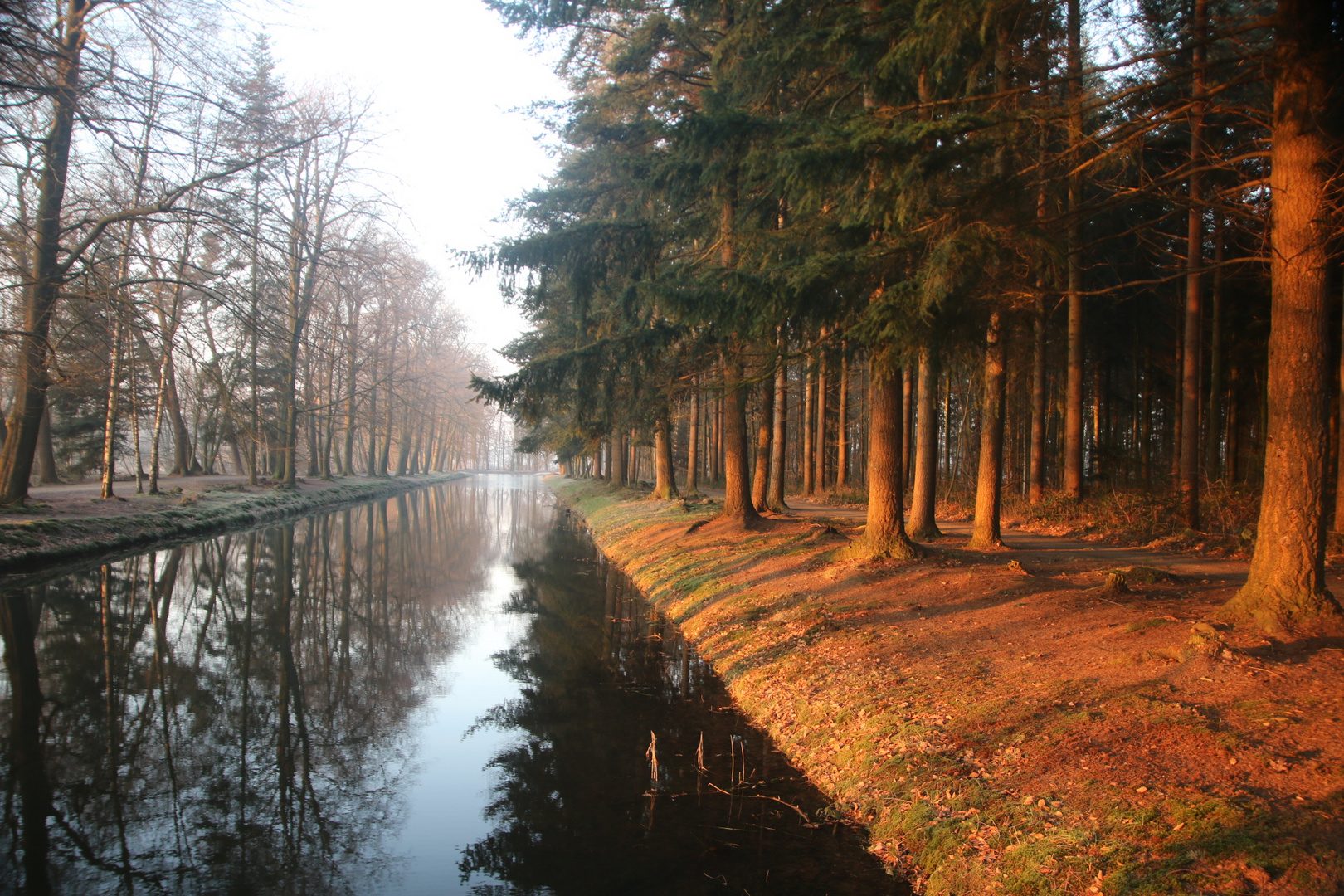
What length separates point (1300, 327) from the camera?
5.78 meters

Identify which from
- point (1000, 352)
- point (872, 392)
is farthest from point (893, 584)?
point (1000, 352)

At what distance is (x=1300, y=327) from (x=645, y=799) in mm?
6320

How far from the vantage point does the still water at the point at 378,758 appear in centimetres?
443

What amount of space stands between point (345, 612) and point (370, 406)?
1267 inches

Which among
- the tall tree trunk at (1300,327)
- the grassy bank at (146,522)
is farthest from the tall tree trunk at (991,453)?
the grassy bank at (146,522)

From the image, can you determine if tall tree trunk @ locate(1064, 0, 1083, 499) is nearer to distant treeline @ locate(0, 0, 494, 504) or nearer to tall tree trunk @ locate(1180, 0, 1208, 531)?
tall tree trunk @ locate(1180, 0, 1208, 531)

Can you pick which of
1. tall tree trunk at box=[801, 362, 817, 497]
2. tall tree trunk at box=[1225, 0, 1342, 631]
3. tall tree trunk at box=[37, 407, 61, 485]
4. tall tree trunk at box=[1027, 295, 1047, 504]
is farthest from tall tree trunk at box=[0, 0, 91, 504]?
tall tree trunk at box=[801, 362, 817, 497]

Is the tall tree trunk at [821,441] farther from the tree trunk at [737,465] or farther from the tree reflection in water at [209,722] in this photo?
the tree reflection in water at [209,722]

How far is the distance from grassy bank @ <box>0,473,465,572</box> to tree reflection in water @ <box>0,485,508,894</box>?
39.7 inches

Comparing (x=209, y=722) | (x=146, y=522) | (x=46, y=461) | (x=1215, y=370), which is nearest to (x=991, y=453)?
(x=1215, y=370)

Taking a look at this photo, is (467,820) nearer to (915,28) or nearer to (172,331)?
(915,28)

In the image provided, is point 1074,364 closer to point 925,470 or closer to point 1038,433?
point 1038,433

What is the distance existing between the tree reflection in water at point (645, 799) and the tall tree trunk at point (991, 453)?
5.36 m

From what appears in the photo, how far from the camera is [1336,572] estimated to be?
8930 millimetres
